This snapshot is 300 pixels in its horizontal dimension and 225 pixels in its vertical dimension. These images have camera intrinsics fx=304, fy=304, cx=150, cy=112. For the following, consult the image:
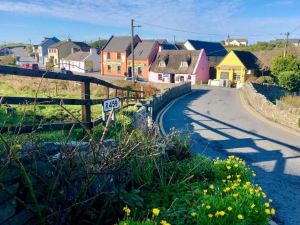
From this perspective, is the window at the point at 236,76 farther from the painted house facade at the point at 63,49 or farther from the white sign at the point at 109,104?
the painted house facade at the point at 63,49

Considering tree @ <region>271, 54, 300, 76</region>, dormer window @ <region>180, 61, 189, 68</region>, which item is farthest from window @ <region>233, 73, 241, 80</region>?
dormer window @ <region>180, 61, 189, 68</region>

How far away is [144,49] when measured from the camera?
191ft

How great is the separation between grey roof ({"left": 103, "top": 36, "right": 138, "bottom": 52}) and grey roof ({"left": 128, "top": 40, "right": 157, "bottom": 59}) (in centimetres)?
227

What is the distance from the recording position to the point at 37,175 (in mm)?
3467

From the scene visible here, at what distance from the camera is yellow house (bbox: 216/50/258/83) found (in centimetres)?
4702

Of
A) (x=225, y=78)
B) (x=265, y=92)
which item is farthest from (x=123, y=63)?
(x=265, y=92)

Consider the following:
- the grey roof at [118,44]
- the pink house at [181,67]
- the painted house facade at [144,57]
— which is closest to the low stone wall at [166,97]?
the pink house at [181,67]

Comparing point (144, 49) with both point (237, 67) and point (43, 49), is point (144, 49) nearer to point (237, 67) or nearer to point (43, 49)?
point (237, 67)

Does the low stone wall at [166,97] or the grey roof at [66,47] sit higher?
the grey roof at [66,47]

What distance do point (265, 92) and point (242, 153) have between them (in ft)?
77.7

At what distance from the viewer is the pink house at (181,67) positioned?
5050cm

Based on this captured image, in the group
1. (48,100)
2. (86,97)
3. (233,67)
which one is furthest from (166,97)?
(233,67)

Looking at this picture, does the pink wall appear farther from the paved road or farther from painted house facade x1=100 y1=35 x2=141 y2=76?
the paved road

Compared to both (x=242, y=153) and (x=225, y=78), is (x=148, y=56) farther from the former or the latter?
(x=242, y=153)
